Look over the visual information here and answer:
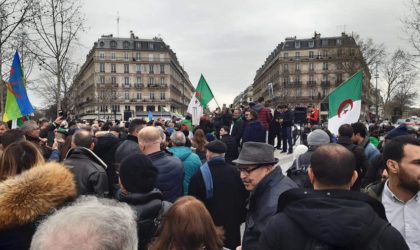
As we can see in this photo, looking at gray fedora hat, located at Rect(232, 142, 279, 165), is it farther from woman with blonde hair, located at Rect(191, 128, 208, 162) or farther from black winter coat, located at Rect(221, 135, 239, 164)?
black winter coat, located at Rect(221, 135, 239, 164)

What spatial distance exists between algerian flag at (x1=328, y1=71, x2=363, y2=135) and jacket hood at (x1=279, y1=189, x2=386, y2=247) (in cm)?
521

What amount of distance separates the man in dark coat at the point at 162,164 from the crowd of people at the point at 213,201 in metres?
0.01

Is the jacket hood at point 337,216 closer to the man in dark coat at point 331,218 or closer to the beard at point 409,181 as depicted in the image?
the man in dark coat at point 331,218

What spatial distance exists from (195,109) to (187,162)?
24.7 feet

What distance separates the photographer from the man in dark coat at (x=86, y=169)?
13.8 ft

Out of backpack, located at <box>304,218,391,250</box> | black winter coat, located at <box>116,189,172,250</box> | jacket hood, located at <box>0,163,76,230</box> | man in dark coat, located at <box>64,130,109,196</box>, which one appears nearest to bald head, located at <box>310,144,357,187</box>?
backpack, located at <box>304,218,391,250</box>

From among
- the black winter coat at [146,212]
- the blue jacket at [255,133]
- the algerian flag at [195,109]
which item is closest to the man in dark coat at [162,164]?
the black winter coat at [146,212]

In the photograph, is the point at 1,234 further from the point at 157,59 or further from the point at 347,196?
the point at 157,59

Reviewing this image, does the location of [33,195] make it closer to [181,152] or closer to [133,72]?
[181,152]

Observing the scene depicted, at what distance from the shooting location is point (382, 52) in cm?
4631

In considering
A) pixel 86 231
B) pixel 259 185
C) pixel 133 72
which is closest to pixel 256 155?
pixel 259 185

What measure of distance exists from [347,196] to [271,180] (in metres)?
1.18

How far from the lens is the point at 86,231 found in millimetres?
1441

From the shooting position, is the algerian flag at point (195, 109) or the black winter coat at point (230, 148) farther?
the algerian flag at point (195, 109)
